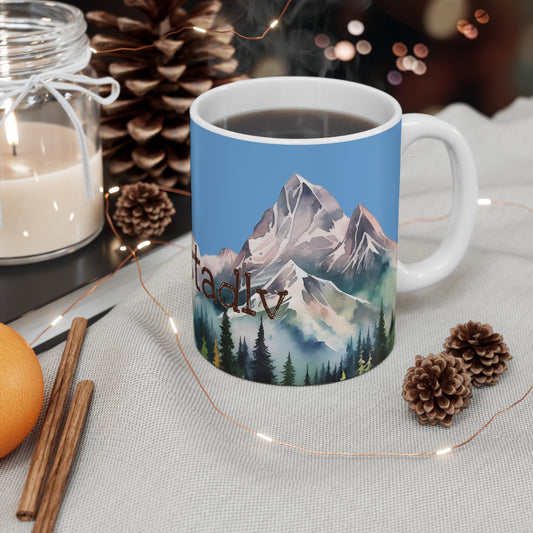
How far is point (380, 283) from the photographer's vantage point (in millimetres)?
548

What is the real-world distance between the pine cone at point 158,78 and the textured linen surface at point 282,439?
23 centimetres

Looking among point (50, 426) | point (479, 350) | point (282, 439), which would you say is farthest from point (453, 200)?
point (50, 426)

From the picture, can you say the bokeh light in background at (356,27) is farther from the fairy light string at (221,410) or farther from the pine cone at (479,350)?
the pine cone at (479,350)

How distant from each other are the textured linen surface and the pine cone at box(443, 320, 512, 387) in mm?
12

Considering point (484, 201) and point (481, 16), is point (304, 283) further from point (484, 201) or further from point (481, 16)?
point (481, 16)

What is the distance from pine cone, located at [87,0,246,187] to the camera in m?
0.85

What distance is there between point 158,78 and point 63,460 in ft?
1.70

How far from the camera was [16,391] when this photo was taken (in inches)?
18.6

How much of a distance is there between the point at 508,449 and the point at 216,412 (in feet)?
0.65

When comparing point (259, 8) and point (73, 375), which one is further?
point (259, 8)

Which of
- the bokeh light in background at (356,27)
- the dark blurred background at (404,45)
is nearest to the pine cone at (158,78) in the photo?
the dark blurred background at (404,45)

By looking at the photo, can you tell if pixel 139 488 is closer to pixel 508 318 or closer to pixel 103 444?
pixel 103 444

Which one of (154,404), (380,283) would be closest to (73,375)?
(154,404)

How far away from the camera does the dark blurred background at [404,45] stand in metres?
0.87
